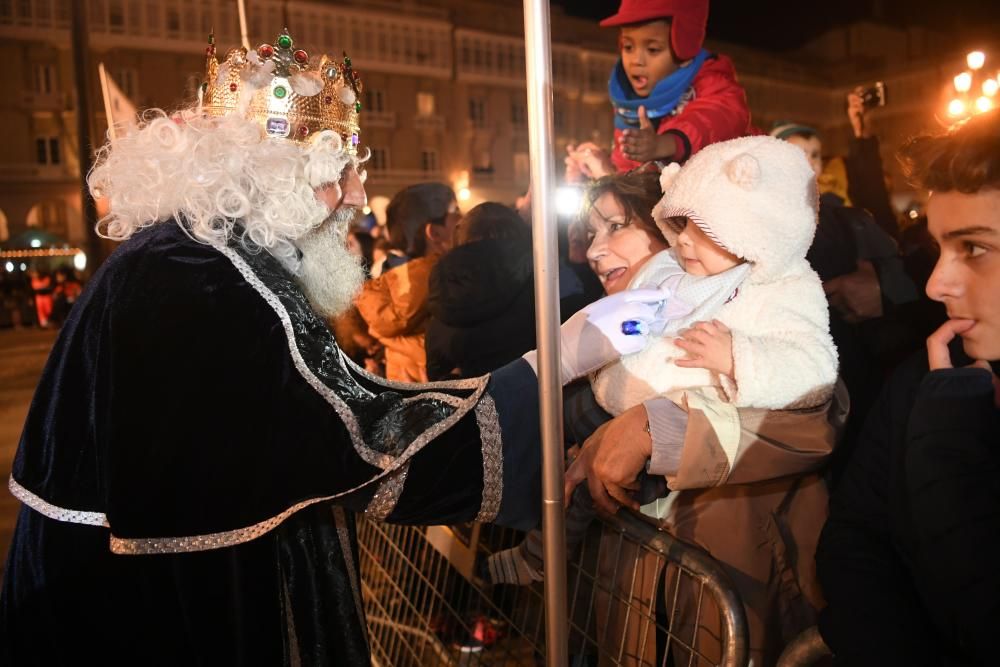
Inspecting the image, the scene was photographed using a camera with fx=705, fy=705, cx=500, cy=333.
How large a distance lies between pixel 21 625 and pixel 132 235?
1004 mm

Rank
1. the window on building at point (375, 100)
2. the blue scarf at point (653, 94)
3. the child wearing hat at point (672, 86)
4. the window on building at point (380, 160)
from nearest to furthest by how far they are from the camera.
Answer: the child wearing hat at point (672, 86), the blue scarf at point (653, 94), the window on building at point (375, 100), the window on building at point (380, 160)

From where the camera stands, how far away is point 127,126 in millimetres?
1889

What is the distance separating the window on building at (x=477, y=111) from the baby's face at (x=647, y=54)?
34.5 meters

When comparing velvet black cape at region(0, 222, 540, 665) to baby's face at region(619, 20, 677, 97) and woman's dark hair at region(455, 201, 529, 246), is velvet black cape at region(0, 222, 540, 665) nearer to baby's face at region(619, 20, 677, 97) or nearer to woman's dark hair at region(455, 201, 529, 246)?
woman's dark hair at region(455, 201, 529, 246)

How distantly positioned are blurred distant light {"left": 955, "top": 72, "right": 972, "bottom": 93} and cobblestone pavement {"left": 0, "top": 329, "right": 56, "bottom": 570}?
7420 mm

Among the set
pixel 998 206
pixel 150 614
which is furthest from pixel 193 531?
pixel 998 206

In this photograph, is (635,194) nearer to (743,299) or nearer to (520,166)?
(743,299)

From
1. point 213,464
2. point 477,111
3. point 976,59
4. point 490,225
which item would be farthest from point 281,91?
point 477,111

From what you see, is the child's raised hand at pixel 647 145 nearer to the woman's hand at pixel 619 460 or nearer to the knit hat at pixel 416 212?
the woman's hand at pixel 619 460

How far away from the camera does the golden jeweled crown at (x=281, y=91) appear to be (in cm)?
188

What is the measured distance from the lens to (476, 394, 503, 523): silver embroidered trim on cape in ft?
5.06

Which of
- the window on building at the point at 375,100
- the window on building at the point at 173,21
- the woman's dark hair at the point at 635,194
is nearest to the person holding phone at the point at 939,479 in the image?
the woman's dark hair at the point at 635,194

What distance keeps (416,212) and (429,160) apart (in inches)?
1276

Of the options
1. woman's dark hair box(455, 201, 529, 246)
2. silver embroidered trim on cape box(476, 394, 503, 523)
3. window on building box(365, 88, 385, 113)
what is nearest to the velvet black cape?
silver embroidered trim on cape box(476, 394, 503, 523)
